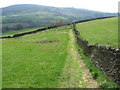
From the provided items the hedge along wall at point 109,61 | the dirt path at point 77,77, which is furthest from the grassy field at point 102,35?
the dirt path at point 77,77

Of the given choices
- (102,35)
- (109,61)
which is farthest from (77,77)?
(102,35)

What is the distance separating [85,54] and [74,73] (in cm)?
810

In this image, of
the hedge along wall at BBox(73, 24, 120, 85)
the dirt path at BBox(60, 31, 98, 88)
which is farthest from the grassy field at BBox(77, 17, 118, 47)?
the dirt path at BBox(60, 31, 98, 88)

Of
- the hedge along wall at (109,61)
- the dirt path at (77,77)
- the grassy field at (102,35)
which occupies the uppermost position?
the hedge along wall at (109,61)

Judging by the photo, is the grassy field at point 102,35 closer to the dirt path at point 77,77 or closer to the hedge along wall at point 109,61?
the hedge along wall at point 109,61

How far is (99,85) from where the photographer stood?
13312 mm

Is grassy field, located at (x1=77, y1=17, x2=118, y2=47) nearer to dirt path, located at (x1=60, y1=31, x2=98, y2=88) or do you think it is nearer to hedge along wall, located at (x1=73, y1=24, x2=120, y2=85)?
hedge along wall, located at (x1=73, y1=24, x2=120, y2=85)

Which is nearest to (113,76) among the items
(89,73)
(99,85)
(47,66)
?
(99,85)

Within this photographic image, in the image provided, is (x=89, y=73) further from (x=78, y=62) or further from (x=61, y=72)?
(x=78, y=62)

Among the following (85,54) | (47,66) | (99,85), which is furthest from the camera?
(85,54)

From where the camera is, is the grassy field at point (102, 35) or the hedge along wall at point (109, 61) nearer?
the hedge along wall at point (109, 61)

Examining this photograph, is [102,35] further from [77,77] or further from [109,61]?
[77,77]

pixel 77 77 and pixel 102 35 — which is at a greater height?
pixel 77 77

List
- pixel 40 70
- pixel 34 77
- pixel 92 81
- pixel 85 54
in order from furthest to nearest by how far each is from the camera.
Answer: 1. pixel 85 54
2. pixel 40 70
3. pixel 34 77
4. pixel 92 81
